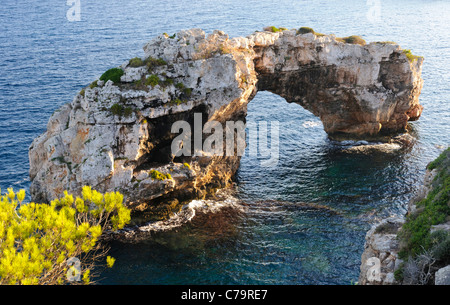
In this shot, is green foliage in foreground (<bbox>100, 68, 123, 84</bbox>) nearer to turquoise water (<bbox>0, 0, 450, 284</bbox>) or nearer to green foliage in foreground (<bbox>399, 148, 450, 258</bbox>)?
turquoise water (<bbox>0, 0, 450, 284</bbox>)

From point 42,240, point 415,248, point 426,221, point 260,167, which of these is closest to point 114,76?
point 260,167

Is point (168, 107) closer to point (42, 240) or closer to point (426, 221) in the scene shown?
point (42, 240)

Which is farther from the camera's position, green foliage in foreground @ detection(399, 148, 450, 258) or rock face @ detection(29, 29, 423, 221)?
rock face @ detection(29, 29, 423, 221)

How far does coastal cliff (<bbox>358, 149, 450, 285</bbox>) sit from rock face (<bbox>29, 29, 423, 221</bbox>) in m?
23.1

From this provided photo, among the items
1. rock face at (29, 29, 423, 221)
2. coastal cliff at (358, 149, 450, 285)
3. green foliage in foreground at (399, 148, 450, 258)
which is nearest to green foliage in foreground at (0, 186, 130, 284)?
coastal cliff at (358, 149, 450, 285)

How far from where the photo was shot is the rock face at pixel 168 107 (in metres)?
42.2

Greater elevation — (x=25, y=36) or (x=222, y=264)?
(x=25, y=36)

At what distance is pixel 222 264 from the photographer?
38.6 meters

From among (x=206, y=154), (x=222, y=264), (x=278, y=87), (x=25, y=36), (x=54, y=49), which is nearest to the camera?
(x=222, y=264)

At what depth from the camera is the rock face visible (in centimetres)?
4219

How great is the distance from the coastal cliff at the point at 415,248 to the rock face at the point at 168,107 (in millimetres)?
23054

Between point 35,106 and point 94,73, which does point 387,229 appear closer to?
point 35,106
